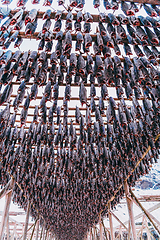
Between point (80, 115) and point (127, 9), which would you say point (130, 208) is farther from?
point (127, 9)

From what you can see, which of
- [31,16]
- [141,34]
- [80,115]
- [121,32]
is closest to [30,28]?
[31,16]

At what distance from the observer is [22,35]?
3752 millimetres

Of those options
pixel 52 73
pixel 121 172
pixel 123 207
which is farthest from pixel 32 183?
pixel 123 207

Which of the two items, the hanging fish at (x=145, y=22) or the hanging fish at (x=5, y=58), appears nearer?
the hanging fish at (x=145, y=22)

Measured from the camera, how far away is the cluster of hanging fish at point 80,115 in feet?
10.7

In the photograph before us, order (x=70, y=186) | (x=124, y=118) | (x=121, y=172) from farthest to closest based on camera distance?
1. (x=70, y=186)
2. (x=121, y=172)
3. (x=124, y=118)

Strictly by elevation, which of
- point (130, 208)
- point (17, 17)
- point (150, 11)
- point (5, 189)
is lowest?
point (130, 208)

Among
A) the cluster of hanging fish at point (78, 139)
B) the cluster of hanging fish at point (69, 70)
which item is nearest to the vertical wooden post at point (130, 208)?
the cluster of hanging fish at point (78, 139)

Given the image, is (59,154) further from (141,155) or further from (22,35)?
(22,35)

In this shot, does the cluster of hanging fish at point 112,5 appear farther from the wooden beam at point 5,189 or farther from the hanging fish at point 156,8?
the wooden beam at point 5,189

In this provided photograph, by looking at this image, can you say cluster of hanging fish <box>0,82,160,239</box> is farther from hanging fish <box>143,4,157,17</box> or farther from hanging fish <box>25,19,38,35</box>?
hanging fish <box>143,4,157,17</box>

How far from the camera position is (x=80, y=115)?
5.03m

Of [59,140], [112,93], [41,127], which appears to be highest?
[112,93]

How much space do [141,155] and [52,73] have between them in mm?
4434
